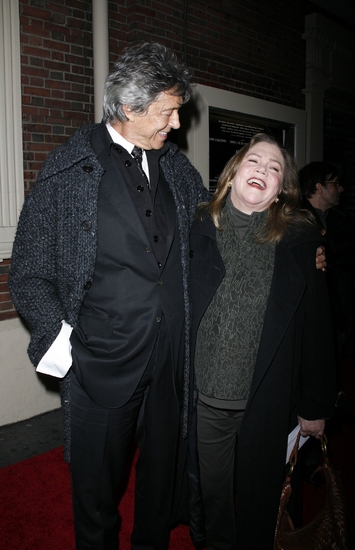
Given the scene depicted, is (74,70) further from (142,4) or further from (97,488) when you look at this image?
(97,488)

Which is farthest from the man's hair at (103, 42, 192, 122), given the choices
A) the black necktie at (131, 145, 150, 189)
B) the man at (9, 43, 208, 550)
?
the black necktie at (131, 145, 150, 189)

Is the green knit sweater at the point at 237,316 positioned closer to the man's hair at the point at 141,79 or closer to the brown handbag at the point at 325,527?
the brown handbag at the point at 325,527

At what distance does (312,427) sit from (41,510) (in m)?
1.78

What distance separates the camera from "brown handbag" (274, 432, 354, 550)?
5.43ft

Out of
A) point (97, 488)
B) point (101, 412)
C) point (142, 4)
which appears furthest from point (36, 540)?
point (142, 4)

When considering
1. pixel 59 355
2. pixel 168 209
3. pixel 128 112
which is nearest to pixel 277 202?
pixel 168 209

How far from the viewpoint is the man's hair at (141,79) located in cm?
179

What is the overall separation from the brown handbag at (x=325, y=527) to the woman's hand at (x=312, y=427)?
7 cm

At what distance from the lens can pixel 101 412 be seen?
181 cm

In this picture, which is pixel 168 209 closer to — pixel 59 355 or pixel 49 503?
pixel 59 355

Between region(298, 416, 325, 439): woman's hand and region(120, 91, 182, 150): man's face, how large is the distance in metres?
1.40

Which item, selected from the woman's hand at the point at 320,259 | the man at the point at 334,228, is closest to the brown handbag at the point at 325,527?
the woman's hand at the point at 320,259

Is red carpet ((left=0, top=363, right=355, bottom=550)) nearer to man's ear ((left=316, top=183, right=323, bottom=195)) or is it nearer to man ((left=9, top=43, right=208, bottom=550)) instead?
man ((left=9, top=43, right=208, bottom=550))

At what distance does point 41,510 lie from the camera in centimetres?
265
